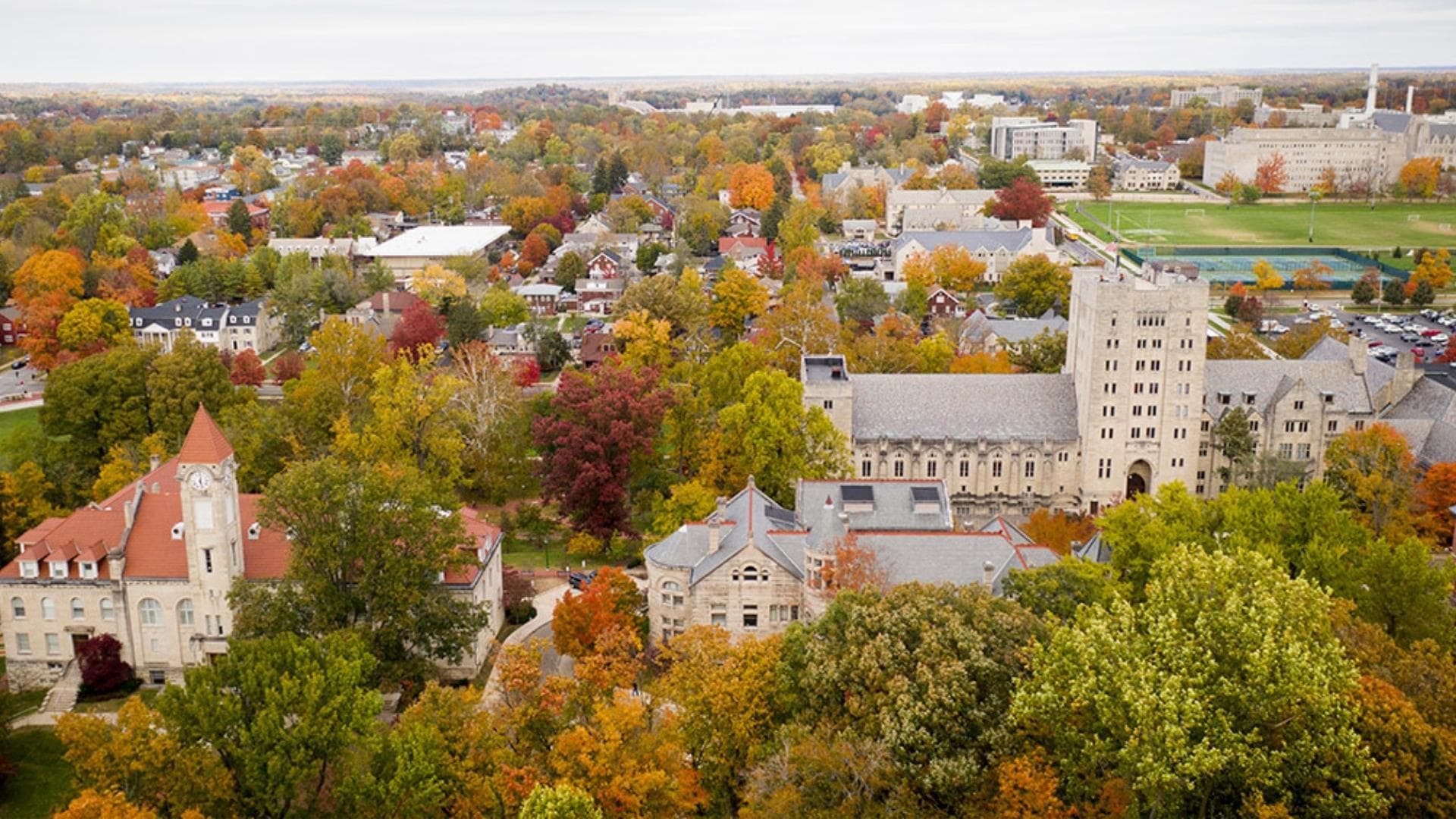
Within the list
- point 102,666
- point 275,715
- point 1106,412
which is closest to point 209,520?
point 102,666

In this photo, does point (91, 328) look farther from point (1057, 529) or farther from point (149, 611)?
point (1057, 529)

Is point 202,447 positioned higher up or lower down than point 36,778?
higher up

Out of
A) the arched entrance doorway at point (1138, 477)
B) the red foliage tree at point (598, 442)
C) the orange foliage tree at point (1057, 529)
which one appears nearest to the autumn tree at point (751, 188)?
the arched entrance doorway at point (1138, 477)

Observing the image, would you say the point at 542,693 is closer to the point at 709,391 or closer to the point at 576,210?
the point at 709,391

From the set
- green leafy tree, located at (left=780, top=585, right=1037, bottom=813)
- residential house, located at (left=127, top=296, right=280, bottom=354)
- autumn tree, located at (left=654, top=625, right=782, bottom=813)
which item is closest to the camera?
green leafy tree, located at (left=780, top=585, right=1037, bottom=813)

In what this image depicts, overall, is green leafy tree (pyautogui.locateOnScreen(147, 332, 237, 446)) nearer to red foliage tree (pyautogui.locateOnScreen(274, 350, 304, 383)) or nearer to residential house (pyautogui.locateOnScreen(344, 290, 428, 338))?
red foliage tree (pyautogui.locateOnScreen(274, 350, 304, 383))

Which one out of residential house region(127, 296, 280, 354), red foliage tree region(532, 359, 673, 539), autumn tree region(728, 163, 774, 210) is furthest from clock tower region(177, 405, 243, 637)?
autumn tree region(728, 163, 774, 210)

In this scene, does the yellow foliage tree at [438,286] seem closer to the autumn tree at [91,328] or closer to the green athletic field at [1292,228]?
the autumn tree at [91,328]
